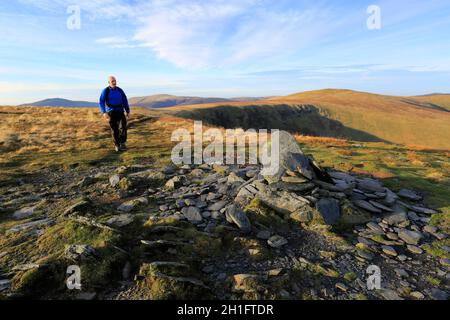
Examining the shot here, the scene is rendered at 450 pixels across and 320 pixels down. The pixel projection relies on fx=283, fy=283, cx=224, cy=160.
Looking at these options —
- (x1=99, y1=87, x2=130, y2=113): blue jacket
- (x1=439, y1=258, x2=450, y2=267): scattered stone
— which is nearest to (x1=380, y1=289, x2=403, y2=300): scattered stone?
(x1=439, y1=258, x2=450, y2=267): scattered stone

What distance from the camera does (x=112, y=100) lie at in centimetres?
1470

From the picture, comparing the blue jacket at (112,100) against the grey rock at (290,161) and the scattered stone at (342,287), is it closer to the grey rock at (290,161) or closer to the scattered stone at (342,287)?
the grey rock at (290,161)

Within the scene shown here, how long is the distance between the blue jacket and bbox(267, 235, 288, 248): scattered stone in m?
11.2

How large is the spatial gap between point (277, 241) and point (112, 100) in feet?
37.7

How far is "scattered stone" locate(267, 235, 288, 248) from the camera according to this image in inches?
291

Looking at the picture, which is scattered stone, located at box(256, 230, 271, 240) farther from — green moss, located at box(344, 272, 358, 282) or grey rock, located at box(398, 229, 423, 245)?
grey rock, located at box(398, 229, 423, 245)

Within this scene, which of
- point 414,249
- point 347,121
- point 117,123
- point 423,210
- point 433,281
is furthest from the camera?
point 347,121

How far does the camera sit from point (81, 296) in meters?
5.50

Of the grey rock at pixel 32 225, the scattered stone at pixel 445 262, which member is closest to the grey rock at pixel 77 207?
the grey rock at pixel 32 225

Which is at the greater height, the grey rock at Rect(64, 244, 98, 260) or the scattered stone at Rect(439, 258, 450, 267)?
the grey rock at Rect(64, 244, 98, 260)

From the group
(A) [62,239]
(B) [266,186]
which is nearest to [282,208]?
(B) [266,186]

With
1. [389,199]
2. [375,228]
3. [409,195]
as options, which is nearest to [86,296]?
[375,228]

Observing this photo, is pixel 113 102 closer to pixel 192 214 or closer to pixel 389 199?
pixel 192 214

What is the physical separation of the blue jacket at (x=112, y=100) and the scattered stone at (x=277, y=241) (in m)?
11.2
